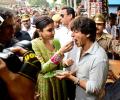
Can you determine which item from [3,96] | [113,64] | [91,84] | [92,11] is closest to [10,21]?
[3,96]

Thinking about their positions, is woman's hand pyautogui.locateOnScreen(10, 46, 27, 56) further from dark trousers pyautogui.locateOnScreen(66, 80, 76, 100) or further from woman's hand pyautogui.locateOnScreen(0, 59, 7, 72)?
dark trousers pyautogui.locateOnScreen(66, 80, 76, 100)

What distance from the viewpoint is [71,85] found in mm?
4117

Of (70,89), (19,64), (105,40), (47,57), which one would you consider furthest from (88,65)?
(105,40)

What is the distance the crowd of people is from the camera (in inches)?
74.4

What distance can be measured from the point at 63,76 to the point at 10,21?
132 cm

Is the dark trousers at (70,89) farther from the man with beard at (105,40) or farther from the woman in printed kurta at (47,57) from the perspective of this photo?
the man with beard at (105,40)

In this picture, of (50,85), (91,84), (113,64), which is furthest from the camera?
(113,64)

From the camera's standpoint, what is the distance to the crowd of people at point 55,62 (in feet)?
6.20

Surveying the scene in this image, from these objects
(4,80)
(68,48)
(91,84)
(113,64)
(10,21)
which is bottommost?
(113,64)

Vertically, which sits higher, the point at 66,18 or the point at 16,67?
the point at 16,67

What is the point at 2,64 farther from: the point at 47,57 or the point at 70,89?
the point at 70,89

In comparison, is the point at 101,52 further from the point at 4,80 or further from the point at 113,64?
the point at 113,64

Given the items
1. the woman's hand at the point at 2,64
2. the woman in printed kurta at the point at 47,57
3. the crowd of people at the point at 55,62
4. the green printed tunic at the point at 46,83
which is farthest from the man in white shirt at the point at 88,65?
the woman's hand at the point at 2,64

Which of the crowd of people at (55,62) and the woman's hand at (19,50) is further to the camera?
the woman's hand at (19,50)
